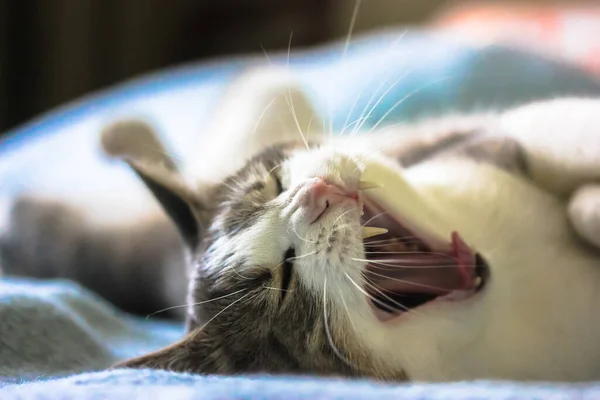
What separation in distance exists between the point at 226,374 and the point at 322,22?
285 cm

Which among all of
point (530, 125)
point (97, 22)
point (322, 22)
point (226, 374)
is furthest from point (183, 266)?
point (322, 22)

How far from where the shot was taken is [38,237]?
1.44 m

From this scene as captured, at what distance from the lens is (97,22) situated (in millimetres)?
3035

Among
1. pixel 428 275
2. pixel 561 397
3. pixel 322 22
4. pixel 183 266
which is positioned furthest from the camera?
pixel 322 22

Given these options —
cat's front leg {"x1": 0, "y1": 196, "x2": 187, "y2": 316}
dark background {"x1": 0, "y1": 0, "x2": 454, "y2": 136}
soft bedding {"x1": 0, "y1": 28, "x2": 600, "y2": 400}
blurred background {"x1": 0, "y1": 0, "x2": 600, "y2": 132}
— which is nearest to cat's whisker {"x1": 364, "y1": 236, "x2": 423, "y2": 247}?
soft bedding {"x1": 0, "y1": 28, "x2": 600, "y2": 400}

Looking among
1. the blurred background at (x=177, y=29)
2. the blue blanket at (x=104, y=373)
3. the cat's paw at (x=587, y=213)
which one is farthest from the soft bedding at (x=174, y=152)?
the blurred background at (x=177, y=29)

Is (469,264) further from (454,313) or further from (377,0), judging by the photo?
(377,0)

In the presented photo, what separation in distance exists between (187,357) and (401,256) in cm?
31

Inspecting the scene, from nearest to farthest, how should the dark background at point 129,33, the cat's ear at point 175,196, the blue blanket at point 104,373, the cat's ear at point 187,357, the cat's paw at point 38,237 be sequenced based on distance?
the blue blanket at point 104,373
the cat's ear at point 187,357
the cat's ear at point 175,196
the cat's paw at point 38,237
the dark background at point 129,33

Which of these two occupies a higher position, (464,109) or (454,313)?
(464,109)

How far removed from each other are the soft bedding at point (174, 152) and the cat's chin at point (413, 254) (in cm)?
17

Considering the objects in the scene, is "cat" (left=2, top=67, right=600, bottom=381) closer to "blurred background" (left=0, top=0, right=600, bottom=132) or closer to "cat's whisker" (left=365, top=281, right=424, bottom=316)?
"cat's whisker" (left=365, top=281, right=424, bottom=316)

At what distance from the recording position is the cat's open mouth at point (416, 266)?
832 millimetres

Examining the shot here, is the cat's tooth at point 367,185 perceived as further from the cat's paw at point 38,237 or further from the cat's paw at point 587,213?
the cat's paw at point 38,237
